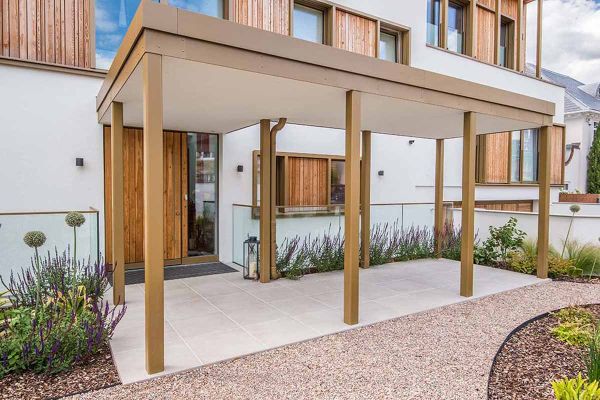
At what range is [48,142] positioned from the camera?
582 cm

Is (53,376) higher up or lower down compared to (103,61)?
lower down

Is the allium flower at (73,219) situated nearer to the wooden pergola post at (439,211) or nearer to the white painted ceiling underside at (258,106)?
the white painted ceiling underside at (258,106)

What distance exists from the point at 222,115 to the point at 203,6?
279 centimetres

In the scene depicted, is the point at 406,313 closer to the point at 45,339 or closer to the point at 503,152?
the point at 45,339

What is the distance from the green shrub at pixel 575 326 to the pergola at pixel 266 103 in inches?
48.6

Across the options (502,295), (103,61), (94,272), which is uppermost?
(103,61)

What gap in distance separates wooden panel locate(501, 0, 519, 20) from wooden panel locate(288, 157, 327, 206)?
8644 millimetres

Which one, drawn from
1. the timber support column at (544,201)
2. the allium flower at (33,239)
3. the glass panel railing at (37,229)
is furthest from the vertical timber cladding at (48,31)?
the timber support column at (544,201)

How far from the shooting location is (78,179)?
6.07 m

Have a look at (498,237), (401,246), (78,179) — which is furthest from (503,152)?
(78,179)

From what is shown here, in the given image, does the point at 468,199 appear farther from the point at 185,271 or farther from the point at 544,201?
the point at 185,271

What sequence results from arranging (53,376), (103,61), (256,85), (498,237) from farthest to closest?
(498,237) < (103,61) < (256,85) < (53,376)

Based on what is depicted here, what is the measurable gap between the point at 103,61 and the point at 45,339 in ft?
15.4

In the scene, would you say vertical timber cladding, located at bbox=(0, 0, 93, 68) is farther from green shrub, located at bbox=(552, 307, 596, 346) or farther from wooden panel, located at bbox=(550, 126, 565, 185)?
wooden panel, located at bbox=(550, 126, 565, 185)
